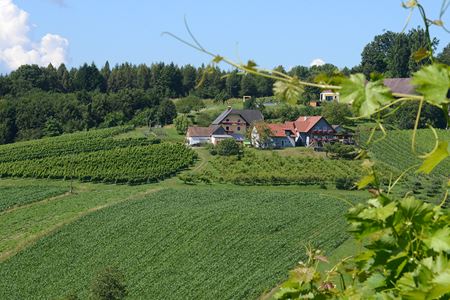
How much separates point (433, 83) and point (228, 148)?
144ft

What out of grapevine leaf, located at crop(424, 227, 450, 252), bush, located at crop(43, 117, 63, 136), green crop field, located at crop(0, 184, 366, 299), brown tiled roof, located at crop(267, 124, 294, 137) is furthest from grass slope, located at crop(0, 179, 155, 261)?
grapevine leaf, located at crop(424, 227, 450, 252)

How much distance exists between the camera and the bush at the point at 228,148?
45.4m

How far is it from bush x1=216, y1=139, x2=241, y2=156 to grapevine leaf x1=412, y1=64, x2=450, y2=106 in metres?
43.7

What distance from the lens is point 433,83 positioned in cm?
161

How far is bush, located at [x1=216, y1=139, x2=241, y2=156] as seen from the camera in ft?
149

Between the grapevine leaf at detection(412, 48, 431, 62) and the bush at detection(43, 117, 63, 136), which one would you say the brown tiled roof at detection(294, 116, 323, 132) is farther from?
the grapevine leaf at detection(412, 48, 431, 62)

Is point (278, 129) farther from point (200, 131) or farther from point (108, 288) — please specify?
point (108, 288)

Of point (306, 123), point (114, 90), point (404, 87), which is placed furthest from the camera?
point (114, 90)

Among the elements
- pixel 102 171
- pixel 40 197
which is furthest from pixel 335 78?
pixel 102 171

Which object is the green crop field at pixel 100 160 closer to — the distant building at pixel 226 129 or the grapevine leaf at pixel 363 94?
the distant building at pixel 226 129

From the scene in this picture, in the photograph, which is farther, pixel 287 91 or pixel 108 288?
pixel 108 288

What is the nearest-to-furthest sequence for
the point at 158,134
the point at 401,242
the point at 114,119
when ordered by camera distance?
the point at 401,242 → the point at 158,134 → the point at 114,119

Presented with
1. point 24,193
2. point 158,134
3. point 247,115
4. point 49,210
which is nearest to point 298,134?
point 247,115

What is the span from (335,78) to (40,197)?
123 ft
